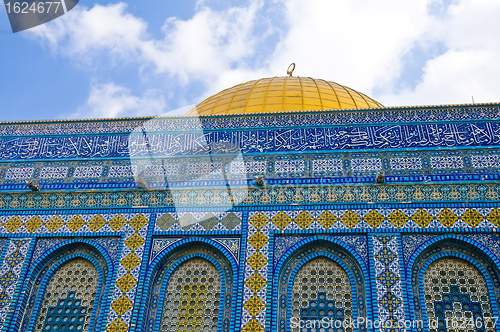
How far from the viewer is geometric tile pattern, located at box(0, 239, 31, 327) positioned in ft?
24.3

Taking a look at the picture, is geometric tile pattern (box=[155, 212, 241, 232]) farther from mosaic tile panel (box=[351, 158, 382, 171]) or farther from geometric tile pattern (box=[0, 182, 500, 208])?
mosaic tile panel (box=[351, 158, 382, 171])

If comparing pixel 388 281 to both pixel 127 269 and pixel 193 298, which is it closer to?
pixel 193 298

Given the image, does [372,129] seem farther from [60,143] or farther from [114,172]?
[60,143]

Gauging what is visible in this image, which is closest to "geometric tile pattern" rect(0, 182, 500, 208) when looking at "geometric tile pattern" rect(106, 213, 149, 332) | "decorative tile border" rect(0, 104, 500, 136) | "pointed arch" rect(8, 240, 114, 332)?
"geometric tile pattern" rect(106, 213, 149, 332)

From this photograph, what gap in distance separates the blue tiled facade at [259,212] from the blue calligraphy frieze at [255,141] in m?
0.02

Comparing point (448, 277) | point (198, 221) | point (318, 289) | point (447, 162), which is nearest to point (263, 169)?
point (198, 221)

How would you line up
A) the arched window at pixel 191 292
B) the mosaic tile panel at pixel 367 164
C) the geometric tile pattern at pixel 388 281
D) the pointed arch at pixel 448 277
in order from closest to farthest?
1. the geometric tile pattern at pixel 388 281
2. the pointed arch at pixel 448 277
3. the arched window at pixel 191 292
4. the mosaic tile panel at pixel 367 164

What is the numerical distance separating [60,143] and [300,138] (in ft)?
11.7

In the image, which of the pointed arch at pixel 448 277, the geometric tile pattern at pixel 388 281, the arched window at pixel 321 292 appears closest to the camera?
the geometric tile pattern at pixel 388 281

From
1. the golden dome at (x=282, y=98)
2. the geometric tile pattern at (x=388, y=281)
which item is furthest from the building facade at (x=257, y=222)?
the golden dome at (x=282, y=98)

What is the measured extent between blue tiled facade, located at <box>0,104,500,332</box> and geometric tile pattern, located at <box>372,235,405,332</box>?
2 centimetres

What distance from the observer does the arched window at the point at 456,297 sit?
6.83 meters

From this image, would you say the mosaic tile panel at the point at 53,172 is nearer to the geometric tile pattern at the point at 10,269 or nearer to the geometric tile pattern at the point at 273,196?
the geometric tile pattern at the point at 273,196

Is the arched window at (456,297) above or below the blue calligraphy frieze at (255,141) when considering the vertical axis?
below
